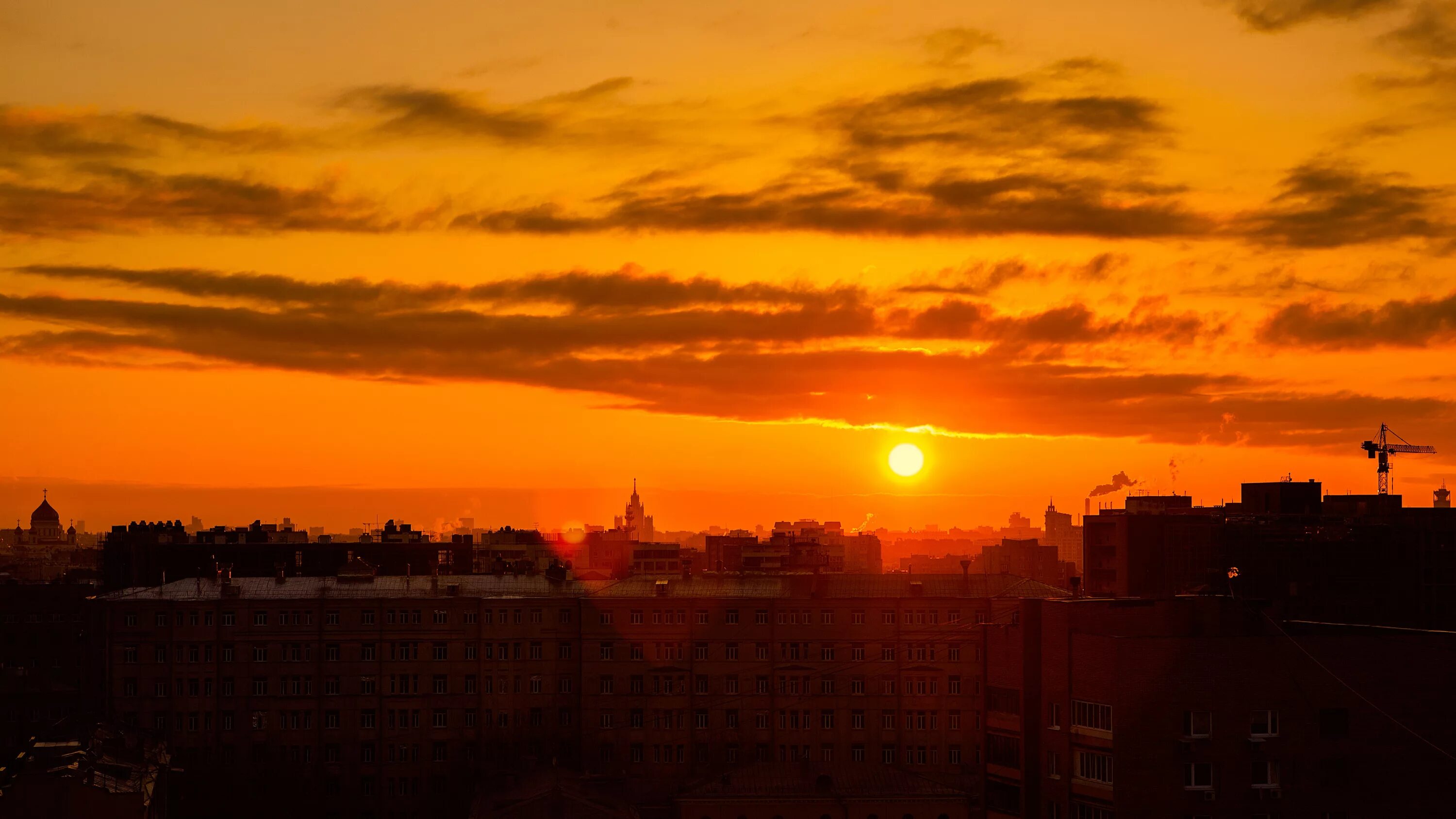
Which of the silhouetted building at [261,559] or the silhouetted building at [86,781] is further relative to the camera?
the silhouetted building at [261,559]

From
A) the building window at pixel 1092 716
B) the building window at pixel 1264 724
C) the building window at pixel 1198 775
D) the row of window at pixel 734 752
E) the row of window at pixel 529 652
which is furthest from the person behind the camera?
the row of window at pixel 529 652

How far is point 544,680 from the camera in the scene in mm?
144500

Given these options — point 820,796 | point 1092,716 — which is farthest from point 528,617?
point 1092,716

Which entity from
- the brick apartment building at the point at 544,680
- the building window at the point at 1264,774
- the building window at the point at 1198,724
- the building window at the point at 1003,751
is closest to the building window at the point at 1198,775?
the building window at the point at 1198,724

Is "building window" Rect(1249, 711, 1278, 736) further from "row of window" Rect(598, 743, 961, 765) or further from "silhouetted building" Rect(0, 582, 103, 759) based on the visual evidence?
"silhouetted building" Rect(0, 582, 103, 759)

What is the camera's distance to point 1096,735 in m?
65.4

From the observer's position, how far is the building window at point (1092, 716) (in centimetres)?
6506

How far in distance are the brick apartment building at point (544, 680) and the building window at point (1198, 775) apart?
74.0 m

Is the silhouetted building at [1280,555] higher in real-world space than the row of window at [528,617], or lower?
higher

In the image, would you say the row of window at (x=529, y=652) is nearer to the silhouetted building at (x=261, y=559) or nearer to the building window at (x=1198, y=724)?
the silhouetted building at (x=261, y=559)

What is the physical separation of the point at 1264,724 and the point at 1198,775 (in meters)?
2.89

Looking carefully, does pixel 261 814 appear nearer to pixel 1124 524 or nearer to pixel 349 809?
pixel 349 809

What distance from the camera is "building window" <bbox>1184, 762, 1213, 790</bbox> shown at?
64.1 meters

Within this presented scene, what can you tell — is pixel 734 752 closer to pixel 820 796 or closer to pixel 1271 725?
pixel 820 796
